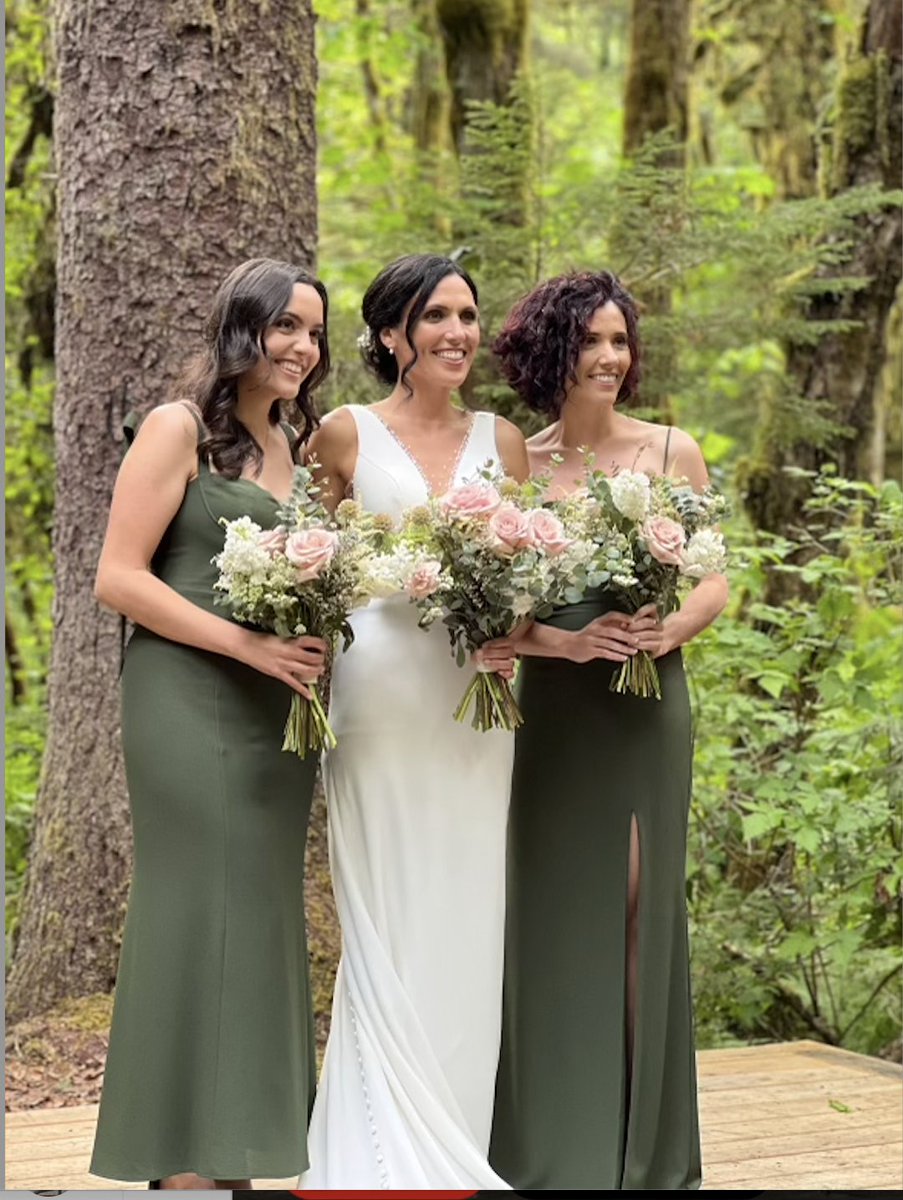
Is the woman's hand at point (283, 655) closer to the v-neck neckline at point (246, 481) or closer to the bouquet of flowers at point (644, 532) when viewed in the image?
the v-neck neckline at point (246, 481)

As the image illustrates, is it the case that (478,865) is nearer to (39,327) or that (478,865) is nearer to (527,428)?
(527,428)

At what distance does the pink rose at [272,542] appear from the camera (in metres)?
3.32

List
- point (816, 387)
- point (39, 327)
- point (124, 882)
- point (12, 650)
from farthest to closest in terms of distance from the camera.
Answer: point (12, 650)
point (39, 327)
point (816, 387)
point (124, 882)

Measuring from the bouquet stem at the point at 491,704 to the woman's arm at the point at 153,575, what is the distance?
0.43 metres

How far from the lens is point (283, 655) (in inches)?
135

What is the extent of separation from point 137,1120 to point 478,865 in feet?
3.15

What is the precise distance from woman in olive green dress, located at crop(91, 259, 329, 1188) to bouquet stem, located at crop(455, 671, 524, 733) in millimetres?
428

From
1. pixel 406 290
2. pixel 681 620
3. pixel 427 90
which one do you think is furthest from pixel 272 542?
pixel 427 90

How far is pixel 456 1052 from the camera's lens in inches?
150

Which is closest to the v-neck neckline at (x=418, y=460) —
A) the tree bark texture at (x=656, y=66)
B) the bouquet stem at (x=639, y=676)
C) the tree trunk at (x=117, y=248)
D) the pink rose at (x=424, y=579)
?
the pink rose at (x=424, y=579)

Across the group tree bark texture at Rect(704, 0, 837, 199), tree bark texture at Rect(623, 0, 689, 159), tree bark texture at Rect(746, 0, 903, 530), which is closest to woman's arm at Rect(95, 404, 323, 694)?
tree bark texture at Rect(746, 0, 903, 530)

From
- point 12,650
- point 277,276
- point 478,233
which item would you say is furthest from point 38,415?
point 277,276

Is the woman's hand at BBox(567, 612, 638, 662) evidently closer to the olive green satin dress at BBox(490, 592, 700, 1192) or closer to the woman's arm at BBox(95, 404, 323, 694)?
the olive green satin dress at BBox(490, 592, 700, 1192)

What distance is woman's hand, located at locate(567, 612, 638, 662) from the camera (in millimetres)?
3787
